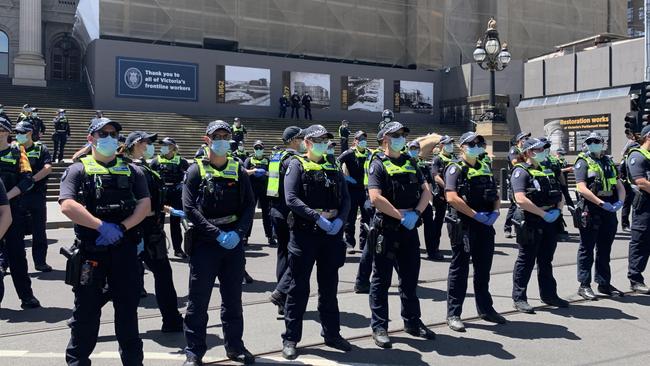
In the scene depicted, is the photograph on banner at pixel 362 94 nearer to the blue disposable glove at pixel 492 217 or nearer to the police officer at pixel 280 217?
the police officer at pixel 280 217

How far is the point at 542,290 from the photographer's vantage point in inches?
266

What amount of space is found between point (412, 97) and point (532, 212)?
1421 inches

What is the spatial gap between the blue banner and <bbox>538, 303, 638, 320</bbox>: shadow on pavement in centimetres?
2984

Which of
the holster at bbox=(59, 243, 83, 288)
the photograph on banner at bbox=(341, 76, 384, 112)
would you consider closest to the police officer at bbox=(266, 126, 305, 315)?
the holster at bbox=(59, 243, 83, 288)

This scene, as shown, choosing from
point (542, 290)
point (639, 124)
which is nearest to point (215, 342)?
point (542, 290)

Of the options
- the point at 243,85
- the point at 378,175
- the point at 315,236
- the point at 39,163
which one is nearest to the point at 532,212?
the point at 378,175

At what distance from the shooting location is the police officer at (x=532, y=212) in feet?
21.2

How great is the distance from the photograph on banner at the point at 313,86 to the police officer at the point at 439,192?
90.9ft

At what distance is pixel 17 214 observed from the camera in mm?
6895

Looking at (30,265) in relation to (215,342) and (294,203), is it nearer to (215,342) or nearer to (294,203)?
(215,342)

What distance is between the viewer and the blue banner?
32625 millimetres

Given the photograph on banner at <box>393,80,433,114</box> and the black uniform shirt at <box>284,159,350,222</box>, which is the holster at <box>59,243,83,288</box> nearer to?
the black uniform shirt at <box>284,159,350,222</box>

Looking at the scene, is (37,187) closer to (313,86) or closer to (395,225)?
(395,225)

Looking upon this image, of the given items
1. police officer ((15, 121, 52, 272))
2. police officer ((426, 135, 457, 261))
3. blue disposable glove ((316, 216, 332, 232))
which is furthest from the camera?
police officer ((426, 135, 457, 261))
